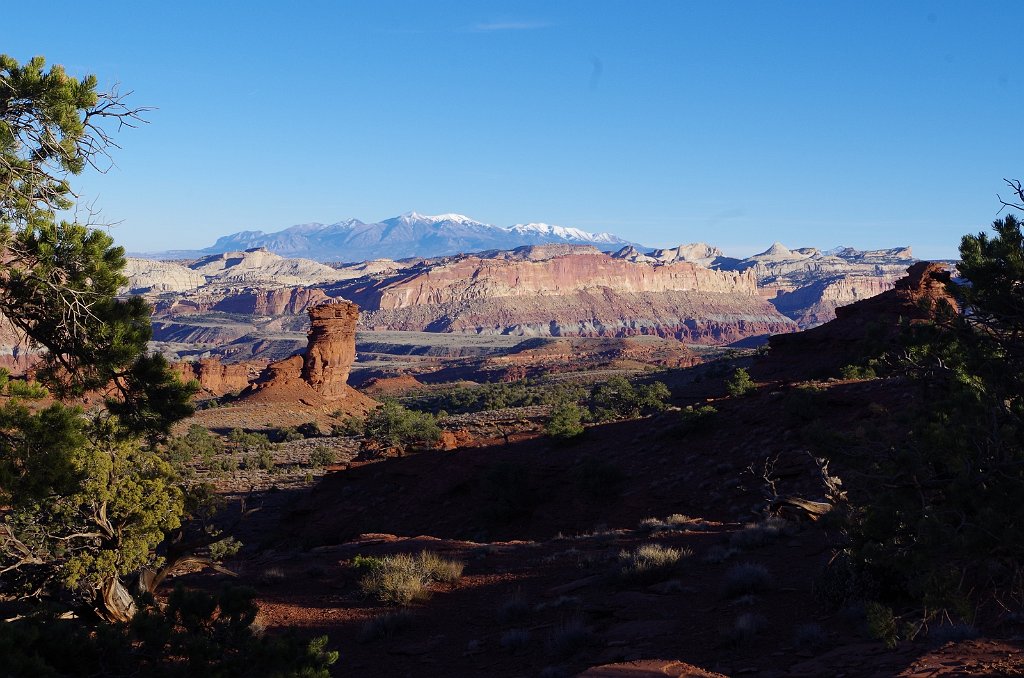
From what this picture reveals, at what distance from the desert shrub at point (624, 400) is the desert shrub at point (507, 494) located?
494 inches

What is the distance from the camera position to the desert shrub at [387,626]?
377 inches

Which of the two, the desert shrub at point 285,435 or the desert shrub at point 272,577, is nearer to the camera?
the desert shrub at point 272,577

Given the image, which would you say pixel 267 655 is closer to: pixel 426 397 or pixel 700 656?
pixel 700 656

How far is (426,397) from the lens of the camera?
205ft

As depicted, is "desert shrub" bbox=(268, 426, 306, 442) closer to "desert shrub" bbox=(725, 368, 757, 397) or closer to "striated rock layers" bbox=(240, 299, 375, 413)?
"striated rock layers" bbox=(240, 299, 375, 413)

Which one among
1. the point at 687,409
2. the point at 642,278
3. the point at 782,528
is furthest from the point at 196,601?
the point at 642,278

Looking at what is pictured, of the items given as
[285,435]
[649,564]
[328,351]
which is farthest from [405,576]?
[328,351]

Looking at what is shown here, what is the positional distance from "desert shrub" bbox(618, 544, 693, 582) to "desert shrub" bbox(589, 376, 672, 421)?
2162 centimetres

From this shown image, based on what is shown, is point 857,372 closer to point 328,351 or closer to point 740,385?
point 740,385

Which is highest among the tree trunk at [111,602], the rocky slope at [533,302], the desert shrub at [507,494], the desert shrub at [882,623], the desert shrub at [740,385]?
the rocky slope at [533,302]

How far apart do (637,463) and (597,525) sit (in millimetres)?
4498

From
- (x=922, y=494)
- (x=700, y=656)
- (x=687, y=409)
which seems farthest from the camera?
(x=687, y=409)

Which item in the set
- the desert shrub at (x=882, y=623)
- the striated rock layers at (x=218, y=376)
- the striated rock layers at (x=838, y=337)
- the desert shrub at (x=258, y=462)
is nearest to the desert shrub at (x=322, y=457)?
the desert shrub at (x=258, y=462)

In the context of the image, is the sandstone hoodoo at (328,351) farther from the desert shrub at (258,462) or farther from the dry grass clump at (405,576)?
the dry grass clump at (405,576)
